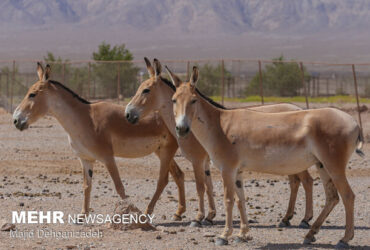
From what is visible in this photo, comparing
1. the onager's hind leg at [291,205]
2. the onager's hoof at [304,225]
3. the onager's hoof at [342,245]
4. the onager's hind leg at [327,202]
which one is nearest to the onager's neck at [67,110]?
the onager's hind leg at [291,205]

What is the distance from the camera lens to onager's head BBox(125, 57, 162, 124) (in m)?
11.6

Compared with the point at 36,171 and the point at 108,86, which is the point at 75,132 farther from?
the point at 108,86

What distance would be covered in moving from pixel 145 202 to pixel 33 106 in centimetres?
337

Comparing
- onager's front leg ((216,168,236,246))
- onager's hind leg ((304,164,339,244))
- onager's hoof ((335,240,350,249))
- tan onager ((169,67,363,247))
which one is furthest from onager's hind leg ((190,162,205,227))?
onager's hoof ((335,240,350,249))

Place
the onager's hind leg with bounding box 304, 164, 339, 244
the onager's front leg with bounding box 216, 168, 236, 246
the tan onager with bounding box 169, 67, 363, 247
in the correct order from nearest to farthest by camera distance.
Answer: the tan onager with bounding box 169, 67, 363, 247, the onager's front leg with bounding box 216, 168, 236, 246, the onager's hind leg with bounding box 304, 164, 339, 244

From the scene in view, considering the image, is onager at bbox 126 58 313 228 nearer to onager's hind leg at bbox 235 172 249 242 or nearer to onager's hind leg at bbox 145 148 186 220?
onager's hind leg at bbox 145 148 186 220

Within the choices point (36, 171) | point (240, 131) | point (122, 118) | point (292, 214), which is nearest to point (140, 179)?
point (36, 171)

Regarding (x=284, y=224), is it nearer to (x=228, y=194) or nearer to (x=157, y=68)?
(x=228, y=194)

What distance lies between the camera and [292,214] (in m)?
12.3

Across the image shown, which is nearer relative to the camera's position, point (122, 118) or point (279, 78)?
point (122, 118)

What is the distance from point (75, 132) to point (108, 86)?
35356 mm

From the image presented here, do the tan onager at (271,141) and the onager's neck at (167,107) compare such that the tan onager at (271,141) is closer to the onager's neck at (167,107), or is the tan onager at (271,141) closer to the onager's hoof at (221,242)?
the onager's hoof at (221,242)

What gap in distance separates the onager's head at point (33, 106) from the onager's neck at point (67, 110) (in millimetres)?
159

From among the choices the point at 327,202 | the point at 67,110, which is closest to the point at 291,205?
the point at 327,202
